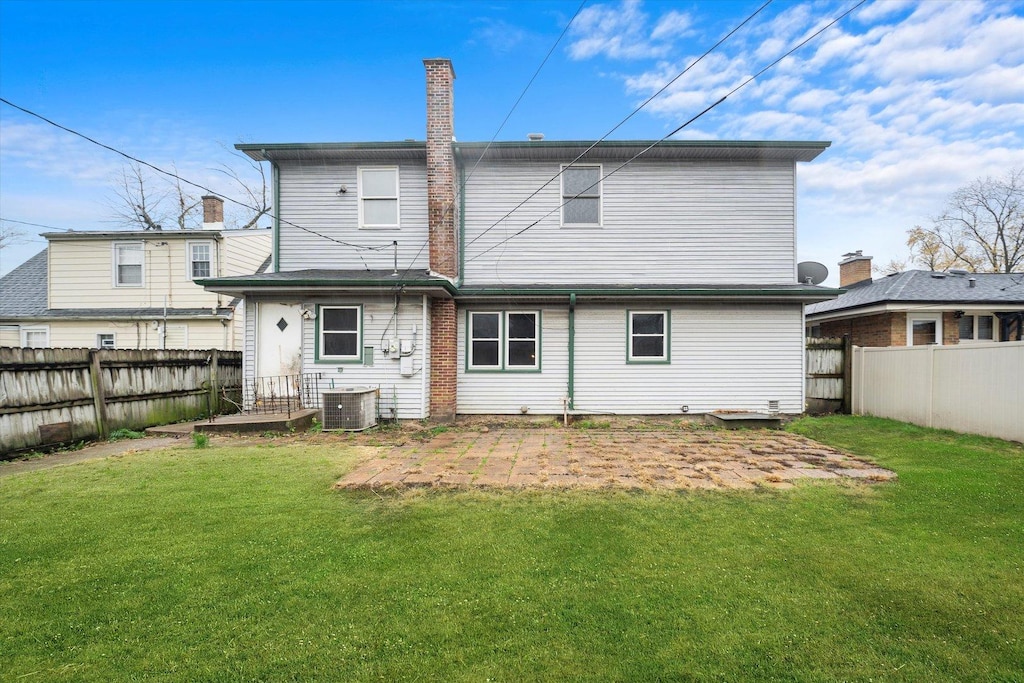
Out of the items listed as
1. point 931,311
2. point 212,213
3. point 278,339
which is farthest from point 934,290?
point 212,213

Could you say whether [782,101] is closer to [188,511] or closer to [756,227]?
[756,227]

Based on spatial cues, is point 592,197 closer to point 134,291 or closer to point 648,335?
point 648,335

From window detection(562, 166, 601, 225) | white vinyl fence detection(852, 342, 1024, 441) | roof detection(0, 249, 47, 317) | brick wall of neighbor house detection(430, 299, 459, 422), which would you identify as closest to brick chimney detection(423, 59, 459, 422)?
brick wall of neighbor house detection(430, 299, 459, 422)

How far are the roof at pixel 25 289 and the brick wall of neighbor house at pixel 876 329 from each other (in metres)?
27.3

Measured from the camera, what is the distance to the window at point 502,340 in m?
11.2

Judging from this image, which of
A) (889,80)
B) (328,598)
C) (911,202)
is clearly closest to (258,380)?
(328,598)

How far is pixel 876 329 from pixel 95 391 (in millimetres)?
19388

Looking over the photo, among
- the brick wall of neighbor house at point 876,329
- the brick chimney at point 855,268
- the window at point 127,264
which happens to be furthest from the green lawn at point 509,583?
the brick chimney at point 855,268

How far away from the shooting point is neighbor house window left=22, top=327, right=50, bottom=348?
17.5 metres

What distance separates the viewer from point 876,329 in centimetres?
1477

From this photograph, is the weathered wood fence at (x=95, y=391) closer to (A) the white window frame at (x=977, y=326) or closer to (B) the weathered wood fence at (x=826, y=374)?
(B) the weathered wood fence at (x=826, y=374)

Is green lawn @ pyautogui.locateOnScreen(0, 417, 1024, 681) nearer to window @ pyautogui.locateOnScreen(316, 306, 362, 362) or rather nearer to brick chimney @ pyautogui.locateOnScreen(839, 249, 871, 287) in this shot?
window @ pyautogui.locateOnScreen(316, 306, 362, 362)

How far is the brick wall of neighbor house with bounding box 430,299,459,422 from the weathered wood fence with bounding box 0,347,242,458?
5531 millimetres

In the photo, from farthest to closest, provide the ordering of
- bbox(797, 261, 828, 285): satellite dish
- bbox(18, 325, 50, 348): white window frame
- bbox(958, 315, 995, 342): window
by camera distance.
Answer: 1. bbox(18, 325, 50, 348): white window frame
2. bbox(958, 315, 995, 342): window
3. bbox(797, 261, 828, 285): satellite dish
